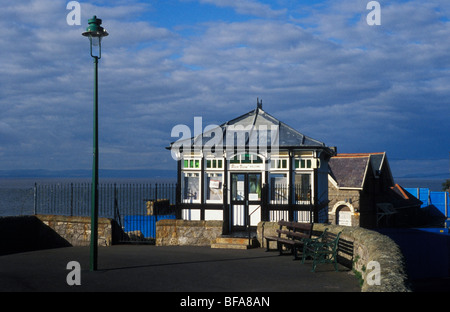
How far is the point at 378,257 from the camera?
30.1 ft

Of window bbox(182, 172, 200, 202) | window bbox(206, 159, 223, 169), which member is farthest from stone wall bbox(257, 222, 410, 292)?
window bbox(182, 172, 200, 202)

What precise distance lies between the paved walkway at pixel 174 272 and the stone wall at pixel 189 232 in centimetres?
70

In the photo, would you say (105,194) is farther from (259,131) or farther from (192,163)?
(259,131)

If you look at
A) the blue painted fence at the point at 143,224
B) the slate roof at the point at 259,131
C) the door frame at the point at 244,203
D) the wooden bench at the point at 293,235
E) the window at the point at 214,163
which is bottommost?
the blue painted fence at the point at 143,224

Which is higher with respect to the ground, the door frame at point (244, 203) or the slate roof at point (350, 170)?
the slate roof at point (350, 170)

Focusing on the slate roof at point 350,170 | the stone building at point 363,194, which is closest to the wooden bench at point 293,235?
the stone building at point 363,194

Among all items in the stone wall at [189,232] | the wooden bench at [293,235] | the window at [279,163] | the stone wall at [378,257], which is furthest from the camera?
the window at [279,163]

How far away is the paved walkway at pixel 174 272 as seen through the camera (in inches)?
397

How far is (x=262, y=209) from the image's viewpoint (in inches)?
696

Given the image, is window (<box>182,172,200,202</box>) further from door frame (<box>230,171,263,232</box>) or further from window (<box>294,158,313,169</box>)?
window (<box>294,158,313,169</box>)

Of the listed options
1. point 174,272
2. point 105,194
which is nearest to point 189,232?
point 105,194

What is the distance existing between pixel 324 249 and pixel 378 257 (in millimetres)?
3770

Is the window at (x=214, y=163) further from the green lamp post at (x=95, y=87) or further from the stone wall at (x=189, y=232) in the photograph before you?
the green lamp post at (x=95, y=87)
